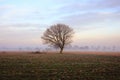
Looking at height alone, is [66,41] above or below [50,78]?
above

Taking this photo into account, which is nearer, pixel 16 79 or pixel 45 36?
pixel 16 79

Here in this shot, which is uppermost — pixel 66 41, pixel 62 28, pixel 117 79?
pixel 62 28

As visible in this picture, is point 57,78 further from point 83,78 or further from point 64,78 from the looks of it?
point 83,78

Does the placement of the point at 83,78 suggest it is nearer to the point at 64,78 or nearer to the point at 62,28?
the point at 64,78

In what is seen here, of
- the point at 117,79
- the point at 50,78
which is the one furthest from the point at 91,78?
the point at 50,78

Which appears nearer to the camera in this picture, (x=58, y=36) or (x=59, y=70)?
(x=59, y=70)

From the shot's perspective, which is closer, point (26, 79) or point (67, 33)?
point (26, 79)

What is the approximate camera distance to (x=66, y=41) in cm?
8419

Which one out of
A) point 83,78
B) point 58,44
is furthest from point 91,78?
point 58,44

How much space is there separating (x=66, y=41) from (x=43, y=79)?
7087 centimetres

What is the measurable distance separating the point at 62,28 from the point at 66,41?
636 centimetres

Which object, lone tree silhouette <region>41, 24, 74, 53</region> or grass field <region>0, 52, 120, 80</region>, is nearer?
grass field <region>0, 52, 120, 80</region>

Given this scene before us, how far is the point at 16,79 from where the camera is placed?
13.4 metres

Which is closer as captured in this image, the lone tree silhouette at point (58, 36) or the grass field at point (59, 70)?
the grass field at point (59, 70)
